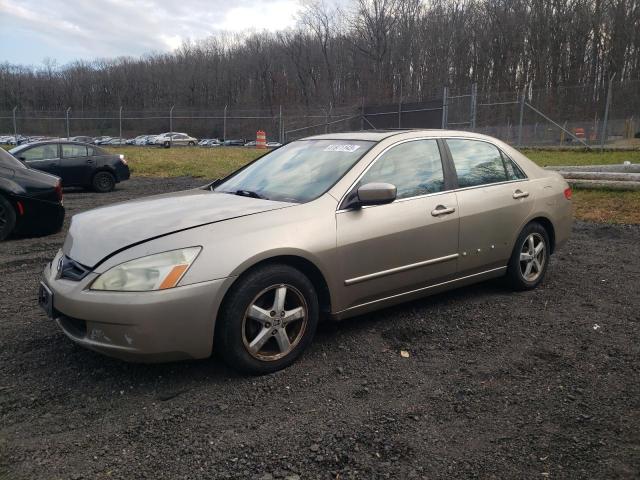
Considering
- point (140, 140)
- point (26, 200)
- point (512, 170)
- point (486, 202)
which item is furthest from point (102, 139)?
point (486, 202)

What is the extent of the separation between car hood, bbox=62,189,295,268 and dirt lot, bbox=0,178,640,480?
78cm

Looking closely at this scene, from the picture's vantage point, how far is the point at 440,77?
2087 inches

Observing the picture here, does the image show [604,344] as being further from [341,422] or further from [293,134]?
[293,134]

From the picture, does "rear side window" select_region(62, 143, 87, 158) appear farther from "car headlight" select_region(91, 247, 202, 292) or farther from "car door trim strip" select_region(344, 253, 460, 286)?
"car door trim strip" select_region(344, 253, 460, 286)

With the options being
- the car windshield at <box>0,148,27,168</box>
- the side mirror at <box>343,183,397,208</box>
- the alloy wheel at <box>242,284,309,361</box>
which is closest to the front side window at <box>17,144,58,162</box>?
the car windshield at <box>0,148,27,168</box>

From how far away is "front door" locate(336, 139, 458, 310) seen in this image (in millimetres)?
3660

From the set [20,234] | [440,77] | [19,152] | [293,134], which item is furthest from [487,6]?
[20,234]

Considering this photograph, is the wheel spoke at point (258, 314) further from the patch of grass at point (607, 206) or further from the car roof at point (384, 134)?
the patch of grass at point (607, 206)

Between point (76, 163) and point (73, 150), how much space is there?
1.36ft

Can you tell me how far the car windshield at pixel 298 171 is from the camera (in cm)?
388

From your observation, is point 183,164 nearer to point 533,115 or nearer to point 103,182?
point 103,182

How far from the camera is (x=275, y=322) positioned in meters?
3.27

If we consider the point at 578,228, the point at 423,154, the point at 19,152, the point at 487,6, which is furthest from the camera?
the point at 487,6

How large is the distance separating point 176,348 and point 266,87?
77.0m
